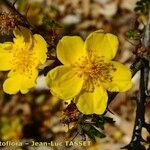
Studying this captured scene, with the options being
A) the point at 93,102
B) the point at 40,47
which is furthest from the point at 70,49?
the point at 93,102

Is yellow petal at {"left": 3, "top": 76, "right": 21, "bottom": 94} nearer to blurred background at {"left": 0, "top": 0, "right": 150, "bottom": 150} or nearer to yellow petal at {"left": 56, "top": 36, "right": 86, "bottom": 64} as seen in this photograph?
yellow petal at {"left": 56, "top": 36, "right": 86, "bottom": 64}

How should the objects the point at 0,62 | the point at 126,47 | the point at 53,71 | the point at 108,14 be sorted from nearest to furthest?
the point at 53,71
the point at 0,62
the point at 126,47
the point at 108,14

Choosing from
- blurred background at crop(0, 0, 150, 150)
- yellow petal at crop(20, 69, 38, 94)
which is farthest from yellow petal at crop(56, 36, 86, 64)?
blurred background at crop(0, 0, 150, 150)

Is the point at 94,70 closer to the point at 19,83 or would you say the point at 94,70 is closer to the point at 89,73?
the point at 89,73

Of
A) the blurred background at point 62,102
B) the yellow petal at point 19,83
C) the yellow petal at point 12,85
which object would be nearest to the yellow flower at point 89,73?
the yellow petal at point 19,83

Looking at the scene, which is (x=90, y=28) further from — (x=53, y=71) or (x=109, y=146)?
(x=53, y=71)

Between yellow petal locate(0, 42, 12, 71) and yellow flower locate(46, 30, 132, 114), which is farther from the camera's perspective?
yellow petal locate(0, 42, 12, 71)

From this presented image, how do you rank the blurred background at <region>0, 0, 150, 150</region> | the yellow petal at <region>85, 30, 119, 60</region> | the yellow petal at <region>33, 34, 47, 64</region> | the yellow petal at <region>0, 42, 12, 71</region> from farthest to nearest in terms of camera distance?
the blurred background at <region>0, 0, 150, 150</region> < the yellow petal at <region>0, 42, 12, 71</region> < the yellow petal at <region>85, 30, 119, 60</region> < the yellow petal at <region>33, 34, 47, 64</region>

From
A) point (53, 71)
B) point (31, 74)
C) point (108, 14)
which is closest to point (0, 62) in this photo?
point (31, 74)
